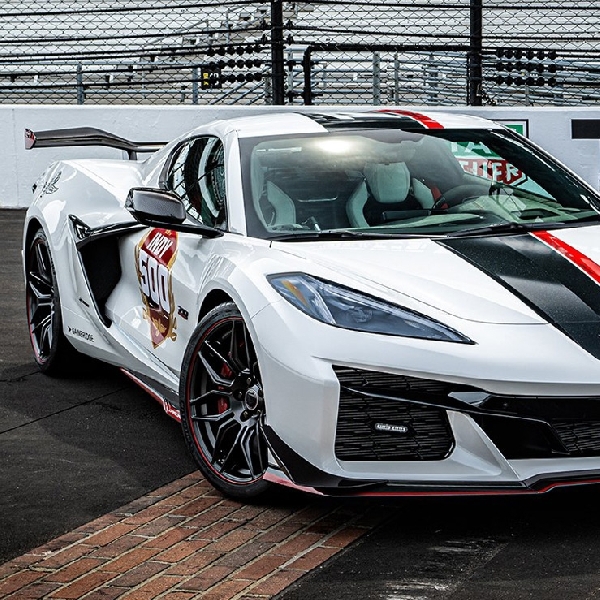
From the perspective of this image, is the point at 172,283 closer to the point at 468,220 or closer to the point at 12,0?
the point at 468,220

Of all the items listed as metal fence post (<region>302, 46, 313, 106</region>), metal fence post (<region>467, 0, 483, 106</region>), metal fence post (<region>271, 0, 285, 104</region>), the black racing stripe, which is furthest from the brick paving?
metal fence post (<region>467, 0, 483, 106</region>)

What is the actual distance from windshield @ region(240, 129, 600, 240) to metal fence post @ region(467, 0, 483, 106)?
717 cm

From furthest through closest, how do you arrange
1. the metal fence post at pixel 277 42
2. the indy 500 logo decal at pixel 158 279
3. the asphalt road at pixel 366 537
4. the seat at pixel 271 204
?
the metal fence post at pixel 277 42 → the indy 500 logo decal at pixel 158 279 → the seat at pixel 271 204 → the asphalt road at pixel 366 537

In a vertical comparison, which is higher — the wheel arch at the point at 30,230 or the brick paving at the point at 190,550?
the wheel arch at the point at 30,230

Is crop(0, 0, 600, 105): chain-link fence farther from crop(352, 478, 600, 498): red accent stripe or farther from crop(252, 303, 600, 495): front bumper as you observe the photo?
crop(352, 478, 600, 498): red accent stripe

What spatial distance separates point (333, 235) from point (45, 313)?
2.54 meters

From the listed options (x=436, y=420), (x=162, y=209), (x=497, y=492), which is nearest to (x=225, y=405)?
(x=162, y=209)

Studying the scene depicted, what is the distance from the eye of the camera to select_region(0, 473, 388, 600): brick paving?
3502mm

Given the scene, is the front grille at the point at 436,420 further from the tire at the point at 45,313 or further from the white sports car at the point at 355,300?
the tire at the point at 45,313

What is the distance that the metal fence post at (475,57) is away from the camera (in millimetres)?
12195

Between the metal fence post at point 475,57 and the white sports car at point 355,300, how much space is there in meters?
6.80

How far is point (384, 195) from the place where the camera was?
191 inches

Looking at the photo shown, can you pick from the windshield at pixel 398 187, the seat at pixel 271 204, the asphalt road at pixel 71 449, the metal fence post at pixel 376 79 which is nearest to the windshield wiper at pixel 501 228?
the windshield at pixel 398 187

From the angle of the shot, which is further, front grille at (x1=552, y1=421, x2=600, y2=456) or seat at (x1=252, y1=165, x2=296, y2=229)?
seat at (x1=252, y1=165, x2=296, y2=229)
